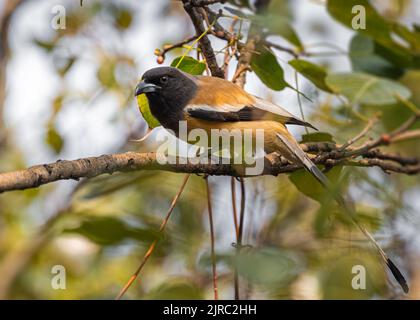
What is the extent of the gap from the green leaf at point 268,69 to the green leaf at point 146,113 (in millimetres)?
606

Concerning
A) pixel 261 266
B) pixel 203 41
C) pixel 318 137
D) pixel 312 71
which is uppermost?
pixel 203 41

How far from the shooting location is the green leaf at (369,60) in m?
A: 3.45

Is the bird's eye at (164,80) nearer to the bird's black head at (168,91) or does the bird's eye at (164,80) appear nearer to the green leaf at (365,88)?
the bird's black head at (168,91)

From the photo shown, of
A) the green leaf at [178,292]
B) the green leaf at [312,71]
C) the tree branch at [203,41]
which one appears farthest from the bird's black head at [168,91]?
the green leaf at [178,292]

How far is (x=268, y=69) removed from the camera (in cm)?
307

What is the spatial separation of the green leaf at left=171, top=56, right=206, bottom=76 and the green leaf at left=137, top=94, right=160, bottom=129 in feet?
1.17

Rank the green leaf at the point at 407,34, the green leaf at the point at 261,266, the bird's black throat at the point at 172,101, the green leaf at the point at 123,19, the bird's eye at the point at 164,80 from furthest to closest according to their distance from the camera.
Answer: the green leaf at the point at 123,19
the bird's eye at the point at 164,80
the bird's black throat at the point at 172,101
the green leaf at the point at 407,34
the green leaf at the point at 261,266

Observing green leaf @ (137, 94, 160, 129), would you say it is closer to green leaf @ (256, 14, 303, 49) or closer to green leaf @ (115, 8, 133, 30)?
Answer: green leaf @ (256, 14, 303, 49)

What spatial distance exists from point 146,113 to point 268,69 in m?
0.70

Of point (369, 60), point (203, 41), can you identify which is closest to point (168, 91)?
point (203, 41)

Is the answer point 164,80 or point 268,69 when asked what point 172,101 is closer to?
point 164,80

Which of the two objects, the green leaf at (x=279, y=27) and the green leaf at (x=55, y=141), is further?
the green leaf at (x=55, y=141)

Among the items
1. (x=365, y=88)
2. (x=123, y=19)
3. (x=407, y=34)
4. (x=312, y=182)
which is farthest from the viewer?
(x=123, y=19)
